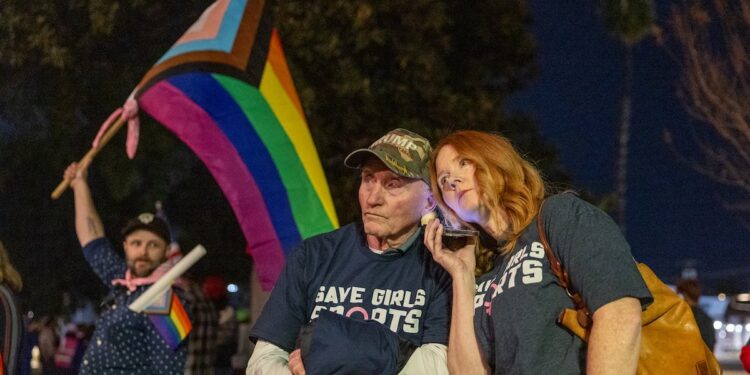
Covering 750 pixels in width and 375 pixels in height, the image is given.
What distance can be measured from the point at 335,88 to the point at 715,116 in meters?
6.06

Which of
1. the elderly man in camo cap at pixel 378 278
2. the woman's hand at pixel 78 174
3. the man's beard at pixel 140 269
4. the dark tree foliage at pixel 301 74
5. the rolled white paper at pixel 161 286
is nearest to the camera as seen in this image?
the elderly man in camo cap at pixel 378 278

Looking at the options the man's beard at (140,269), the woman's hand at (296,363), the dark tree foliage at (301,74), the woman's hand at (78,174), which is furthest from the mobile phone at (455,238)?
the dark tree foliage at (301,74)

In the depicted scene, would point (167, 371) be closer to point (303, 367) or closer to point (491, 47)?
point (303, 367)


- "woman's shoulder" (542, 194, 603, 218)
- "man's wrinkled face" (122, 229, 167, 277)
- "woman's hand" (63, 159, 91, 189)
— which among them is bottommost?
"woman's shoulder" (542, 194, 603, 218)

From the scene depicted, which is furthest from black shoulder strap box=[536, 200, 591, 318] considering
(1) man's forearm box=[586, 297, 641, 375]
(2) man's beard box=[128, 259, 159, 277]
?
(2) man's beard box=[128, 259, 159, 277]

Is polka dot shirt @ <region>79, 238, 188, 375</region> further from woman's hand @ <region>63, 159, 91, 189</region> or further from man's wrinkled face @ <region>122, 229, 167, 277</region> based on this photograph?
woman's hand @ <region>63, 159, 91, 189</region>

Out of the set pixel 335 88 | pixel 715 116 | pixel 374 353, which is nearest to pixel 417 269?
pixel 374 353

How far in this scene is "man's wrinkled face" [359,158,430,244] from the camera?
13.4ft

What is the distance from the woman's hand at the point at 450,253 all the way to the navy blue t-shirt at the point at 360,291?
16cm

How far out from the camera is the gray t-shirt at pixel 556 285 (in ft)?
10.7

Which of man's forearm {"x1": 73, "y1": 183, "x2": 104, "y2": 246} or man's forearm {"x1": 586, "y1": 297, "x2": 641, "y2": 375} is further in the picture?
man's forearm {"x1": 73, "y1": 183, "x2": 104, "y2": 246}

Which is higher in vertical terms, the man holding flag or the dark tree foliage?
the dark tree foliage

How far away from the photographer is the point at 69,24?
14258mm

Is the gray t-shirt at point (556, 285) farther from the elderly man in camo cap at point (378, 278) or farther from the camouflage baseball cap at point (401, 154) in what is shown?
→ the camouflage baseball cap at point (401, 154)
